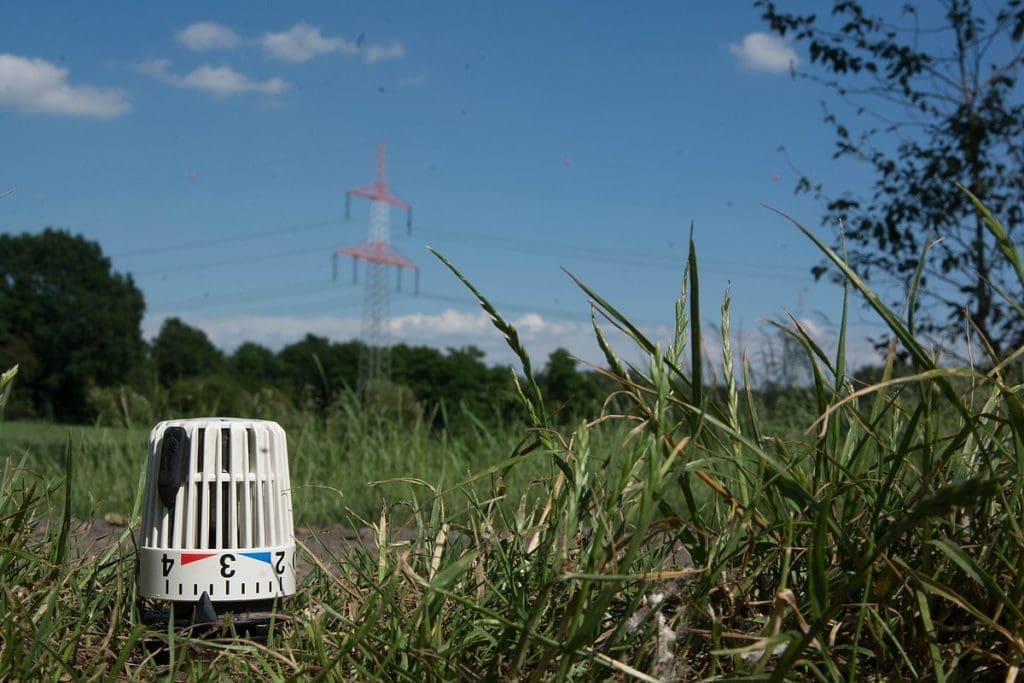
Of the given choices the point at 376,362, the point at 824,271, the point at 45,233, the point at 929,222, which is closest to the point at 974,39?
the point at 929,222

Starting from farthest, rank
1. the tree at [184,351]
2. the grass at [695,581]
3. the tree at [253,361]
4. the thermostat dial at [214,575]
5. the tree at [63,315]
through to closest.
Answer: the tree at [184,351], the tree at [253,361], the tree at [63,315], the thermostat dial at [214,575], the grass at [695,581]

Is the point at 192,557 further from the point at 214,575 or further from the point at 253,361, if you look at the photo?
the point at 253,361

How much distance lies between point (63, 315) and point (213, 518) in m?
54.6

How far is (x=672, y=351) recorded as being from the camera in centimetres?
135

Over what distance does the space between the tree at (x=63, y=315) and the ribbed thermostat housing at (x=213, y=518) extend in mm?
52238

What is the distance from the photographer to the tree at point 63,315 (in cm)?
4984

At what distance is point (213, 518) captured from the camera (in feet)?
5.18

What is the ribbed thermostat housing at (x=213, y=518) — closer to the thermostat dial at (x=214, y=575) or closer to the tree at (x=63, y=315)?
the thermostat dial at (x=214, y=575)

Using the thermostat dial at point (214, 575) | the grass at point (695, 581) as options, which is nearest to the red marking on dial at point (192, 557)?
the thermostat dial at point (214, 575)

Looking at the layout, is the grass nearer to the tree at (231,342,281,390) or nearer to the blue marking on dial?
the blue marking on dial

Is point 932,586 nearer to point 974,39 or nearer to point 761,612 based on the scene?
point 761,612

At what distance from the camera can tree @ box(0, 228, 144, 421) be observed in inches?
1962

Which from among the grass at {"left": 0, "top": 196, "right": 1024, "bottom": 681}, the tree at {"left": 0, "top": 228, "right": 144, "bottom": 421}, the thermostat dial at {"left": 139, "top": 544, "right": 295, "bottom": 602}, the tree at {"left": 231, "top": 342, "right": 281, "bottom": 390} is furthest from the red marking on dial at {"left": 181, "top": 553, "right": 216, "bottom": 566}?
the tree at {"left": 231, "top": 342, "right": 281, "bottom": 390}

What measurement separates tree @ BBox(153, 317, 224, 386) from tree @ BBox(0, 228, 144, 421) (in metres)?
9.88
